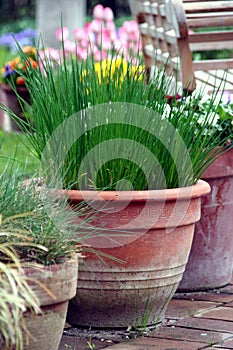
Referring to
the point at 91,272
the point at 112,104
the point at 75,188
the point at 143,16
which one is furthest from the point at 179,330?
the point at 143,16

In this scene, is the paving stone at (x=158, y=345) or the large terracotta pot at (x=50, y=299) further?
the paving stone at (x=158, y=345)

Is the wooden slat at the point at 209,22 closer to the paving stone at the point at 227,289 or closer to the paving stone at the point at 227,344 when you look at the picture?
the paving stone at the point at 227,289

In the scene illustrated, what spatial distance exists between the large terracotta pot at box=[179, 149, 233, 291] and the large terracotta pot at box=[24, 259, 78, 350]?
4.24ft

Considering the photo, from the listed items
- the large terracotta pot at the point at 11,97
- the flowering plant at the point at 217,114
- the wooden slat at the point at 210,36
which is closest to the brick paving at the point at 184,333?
the flowering plant at the point at 217,114

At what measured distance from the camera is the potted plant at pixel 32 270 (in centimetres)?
250

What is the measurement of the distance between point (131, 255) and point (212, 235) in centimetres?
81

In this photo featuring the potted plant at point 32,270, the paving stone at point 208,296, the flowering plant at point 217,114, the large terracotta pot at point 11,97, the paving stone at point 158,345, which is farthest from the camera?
the large terracotta pot at point 11,97

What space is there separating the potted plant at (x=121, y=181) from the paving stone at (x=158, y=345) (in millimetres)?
147

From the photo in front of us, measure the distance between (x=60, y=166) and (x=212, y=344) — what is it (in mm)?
911

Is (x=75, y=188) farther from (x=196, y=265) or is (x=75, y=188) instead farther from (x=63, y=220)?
(x=196, y=265)

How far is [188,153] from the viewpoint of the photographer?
11.4ft

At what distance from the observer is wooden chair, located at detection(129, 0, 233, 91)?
14.2ft

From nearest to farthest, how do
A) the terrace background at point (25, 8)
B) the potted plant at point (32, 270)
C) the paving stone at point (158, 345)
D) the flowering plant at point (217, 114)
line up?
1. the potted plant at point (32, 270)
2. the paving stone at point (158, 345)
3. the flowering plant at point (217, 114)
4. the terrace background at point (25, 8)

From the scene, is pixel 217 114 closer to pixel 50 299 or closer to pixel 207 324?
pixel 207 324
